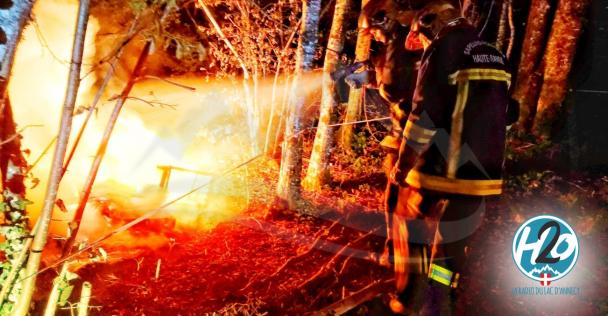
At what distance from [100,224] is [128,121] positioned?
478 cm

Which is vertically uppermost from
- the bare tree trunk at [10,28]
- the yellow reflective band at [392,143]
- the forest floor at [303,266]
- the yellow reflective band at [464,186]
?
the yellow reflective band at [392,143]

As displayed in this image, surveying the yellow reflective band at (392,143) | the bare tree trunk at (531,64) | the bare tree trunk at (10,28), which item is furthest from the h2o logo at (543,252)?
the bare tree trunk at (10,28)

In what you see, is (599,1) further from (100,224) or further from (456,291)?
(100,224)

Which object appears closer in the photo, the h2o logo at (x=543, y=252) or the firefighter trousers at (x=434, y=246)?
the firefighter trousers at (x=434, y=246)

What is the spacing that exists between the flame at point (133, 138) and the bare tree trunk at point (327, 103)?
0.38m

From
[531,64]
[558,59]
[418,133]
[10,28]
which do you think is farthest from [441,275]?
[531,64]

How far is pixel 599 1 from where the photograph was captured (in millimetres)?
9688

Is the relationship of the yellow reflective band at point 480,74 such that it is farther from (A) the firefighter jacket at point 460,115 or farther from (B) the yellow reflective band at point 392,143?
(B) the yellow reflective band at point 392,143

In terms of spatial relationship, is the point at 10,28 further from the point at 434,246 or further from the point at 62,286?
the point at 434,246

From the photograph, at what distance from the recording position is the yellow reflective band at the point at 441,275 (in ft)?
12.7

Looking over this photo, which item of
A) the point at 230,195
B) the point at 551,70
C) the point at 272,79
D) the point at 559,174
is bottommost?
the point at 230,195

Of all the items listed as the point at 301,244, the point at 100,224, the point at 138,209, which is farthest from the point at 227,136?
the point at 301,244

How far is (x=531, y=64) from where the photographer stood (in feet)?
33.9

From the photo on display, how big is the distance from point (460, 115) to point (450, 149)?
1.07ft
